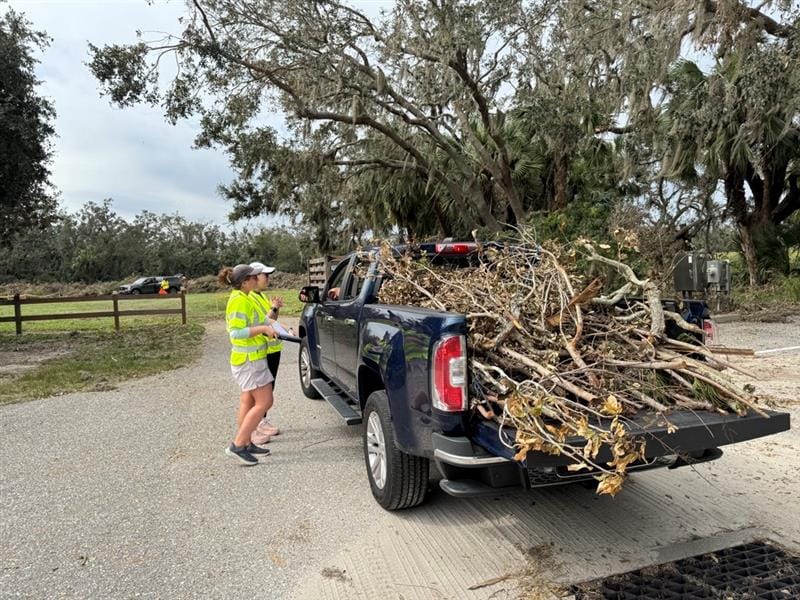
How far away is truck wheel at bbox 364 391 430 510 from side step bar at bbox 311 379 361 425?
21.7 inches

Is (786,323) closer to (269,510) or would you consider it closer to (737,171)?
(737,171)

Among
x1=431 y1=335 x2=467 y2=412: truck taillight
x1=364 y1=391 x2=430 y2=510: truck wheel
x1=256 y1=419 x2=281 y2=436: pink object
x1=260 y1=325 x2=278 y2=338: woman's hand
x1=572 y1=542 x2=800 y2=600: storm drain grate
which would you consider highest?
x1=260 y1=325 x2=278 y2=338: woman's hand

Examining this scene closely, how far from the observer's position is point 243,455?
5105 mm

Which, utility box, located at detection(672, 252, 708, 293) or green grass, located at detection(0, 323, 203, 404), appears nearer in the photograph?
green grass, located at detection(0, 323, 203, 404)

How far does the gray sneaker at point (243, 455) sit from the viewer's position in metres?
5.09

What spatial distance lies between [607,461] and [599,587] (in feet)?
2.44

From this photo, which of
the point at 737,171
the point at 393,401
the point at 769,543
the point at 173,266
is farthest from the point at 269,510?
the point at 173,266

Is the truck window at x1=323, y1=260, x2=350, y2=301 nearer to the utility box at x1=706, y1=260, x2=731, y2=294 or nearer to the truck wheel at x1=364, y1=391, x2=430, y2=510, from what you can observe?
the truck wheel at x1=364, y1=391, x2=430, y2=510

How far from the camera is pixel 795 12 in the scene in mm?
11086

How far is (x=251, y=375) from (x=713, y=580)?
146 inches

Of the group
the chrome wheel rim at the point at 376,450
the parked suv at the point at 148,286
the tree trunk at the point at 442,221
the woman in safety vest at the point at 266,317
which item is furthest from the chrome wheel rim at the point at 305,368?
the parked suv at the point at 148,286

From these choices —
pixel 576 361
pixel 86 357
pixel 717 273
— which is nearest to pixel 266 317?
pixel 576 361

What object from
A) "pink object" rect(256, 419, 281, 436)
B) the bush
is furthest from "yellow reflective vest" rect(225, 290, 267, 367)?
the bush

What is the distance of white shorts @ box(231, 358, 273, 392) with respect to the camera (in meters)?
5.09
